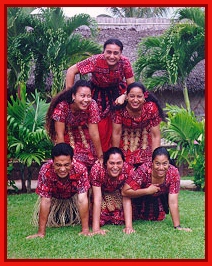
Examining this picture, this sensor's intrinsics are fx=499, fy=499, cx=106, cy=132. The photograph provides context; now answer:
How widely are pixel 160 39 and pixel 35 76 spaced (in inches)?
106

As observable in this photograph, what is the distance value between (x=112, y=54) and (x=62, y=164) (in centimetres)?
135

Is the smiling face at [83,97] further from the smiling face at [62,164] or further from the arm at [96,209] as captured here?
the arm at [96,209]

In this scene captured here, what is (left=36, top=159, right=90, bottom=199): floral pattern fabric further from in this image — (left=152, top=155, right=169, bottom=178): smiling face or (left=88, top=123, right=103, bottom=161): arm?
(left=152, top=155, right=169, bottom=178): smiling face

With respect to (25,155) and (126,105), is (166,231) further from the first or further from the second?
(25,155)

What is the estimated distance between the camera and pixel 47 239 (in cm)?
462

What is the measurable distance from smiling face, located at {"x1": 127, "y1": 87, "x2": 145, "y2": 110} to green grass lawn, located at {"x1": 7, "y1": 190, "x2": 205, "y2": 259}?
1254mm

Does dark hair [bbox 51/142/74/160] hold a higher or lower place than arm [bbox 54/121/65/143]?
lower

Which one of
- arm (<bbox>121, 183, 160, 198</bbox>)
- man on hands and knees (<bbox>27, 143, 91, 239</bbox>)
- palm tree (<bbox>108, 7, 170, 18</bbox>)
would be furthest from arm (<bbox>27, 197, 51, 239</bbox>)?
palm tree (<bbox>108, 7, 170, 18</bbox>)

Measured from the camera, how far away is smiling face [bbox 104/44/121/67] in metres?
5.17

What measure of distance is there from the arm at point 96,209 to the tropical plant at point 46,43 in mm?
4906

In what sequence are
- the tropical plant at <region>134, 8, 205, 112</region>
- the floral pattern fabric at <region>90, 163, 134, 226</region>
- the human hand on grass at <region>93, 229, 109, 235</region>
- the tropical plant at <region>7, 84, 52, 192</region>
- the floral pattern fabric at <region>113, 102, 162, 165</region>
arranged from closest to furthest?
the human hand on grass at <region>93, 229, 109, 235</region>
the floral pattern fabric at <region>90, 163, 134, 226</region>
the floral pattern fabric at <region>113, 102, 162, 165</region>
the tropical plant at <region>7, 84, 52, 192</region>
the tropical plant at <region>134, 8, 205, 112</region>
